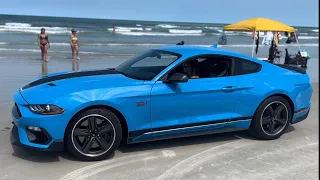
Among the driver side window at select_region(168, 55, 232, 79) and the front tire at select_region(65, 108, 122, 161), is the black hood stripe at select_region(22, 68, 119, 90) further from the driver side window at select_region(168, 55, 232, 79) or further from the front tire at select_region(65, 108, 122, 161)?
the driver side window at select_region(168, 55, 232, 79)

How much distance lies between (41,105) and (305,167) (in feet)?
10.8

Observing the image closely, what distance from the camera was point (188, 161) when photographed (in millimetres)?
4863

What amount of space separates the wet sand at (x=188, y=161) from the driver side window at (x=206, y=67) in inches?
40.2

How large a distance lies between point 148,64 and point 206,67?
0.88 metres

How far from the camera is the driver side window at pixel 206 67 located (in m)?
5.37

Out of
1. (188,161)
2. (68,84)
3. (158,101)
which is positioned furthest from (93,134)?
(188,161)

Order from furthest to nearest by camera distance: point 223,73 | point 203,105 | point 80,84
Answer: point 223,73 → point 203,105 → point 80,84

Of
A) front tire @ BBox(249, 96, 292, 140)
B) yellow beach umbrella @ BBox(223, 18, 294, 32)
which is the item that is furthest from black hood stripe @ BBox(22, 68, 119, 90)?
yellow beach umbrella @ BBox(223, 18, 294, 32)

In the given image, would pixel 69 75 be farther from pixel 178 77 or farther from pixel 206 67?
pixel 206 67

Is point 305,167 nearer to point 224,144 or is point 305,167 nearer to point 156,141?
point 224,144

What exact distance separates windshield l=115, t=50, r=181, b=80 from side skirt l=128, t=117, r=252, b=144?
2.41 ft

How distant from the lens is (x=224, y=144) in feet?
18.5

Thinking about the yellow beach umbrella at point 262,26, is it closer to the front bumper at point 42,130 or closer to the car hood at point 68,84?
the car hood at point 68,84

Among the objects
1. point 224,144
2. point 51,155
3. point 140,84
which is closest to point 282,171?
point 224,144
